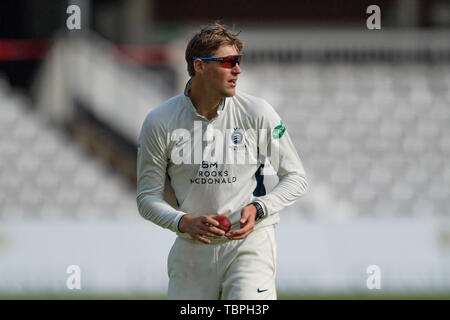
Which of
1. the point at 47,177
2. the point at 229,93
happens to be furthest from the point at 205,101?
the point at 47,177

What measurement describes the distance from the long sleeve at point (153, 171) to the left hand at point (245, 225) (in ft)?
1.15

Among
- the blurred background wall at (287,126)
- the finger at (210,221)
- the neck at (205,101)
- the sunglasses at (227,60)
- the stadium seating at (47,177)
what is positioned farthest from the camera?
the stadium seating at (47,177)

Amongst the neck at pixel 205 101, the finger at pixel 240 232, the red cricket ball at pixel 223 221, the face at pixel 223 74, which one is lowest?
the finger at pixel 240 232

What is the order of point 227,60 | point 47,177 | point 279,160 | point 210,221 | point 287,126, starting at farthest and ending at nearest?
point 287,126 < point 47,177 < point 279,160 < point 227,60 < point 210,221

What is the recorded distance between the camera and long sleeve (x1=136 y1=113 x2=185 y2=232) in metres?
4.51

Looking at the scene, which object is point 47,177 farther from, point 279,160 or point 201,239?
point 201,239

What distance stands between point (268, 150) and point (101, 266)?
18.7 feet

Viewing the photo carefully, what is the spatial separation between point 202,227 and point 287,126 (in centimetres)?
1034

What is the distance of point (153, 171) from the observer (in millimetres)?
4555

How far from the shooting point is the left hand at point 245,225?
4.27m

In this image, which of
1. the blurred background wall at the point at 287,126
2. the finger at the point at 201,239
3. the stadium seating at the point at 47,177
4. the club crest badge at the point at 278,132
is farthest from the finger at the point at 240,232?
the stadium seating at the point at 47,177

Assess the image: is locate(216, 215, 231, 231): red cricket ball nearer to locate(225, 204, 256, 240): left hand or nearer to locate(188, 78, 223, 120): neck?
locate(225, 204, 256, 240): left hand

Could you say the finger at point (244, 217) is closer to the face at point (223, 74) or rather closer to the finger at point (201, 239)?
the finger at point (201, 239)

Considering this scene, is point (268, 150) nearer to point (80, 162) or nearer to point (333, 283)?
point (333, 283)
